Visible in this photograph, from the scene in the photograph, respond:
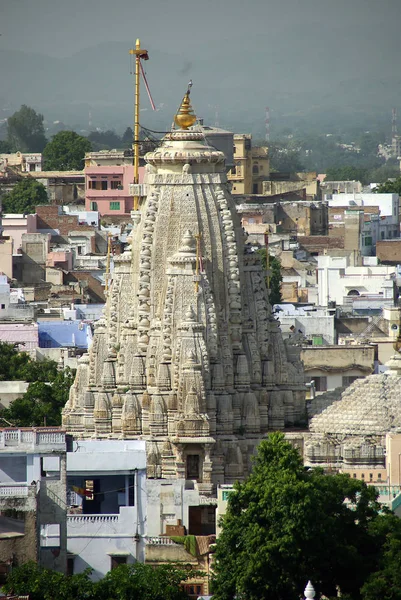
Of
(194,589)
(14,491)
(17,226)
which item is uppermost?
(17,226)

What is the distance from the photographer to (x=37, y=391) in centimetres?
7231

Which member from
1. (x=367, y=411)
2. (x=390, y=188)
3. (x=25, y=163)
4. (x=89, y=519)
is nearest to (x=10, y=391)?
(x=367, y=411)

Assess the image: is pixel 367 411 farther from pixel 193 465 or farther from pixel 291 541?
pixel 291 541

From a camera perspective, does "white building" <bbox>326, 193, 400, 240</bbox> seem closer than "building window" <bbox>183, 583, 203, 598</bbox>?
No

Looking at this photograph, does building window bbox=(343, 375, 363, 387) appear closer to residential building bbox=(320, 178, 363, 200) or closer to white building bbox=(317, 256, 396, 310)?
white building bbox=(317, 256, 396, 310)

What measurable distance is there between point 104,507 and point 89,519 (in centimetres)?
171

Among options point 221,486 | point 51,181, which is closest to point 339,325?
point 221,486

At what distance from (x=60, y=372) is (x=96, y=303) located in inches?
939

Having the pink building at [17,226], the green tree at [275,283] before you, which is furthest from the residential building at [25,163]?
the green tree at [275,283]

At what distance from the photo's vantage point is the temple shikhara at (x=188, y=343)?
2501 inches

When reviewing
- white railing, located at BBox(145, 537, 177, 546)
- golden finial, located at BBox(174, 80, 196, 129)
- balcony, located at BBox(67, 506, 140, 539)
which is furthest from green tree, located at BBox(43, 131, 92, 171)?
white railing, located at BBox(145, 537, 177, 546)

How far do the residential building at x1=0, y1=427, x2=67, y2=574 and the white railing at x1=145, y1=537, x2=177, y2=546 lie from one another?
2.08 meters

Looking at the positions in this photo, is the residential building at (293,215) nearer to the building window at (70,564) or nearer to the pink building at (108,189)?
the pink building at (108,189)

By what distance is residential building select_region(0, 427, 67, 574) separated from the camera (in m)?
50.7
